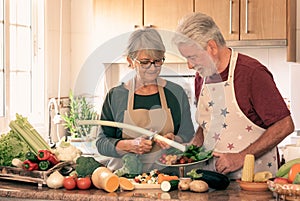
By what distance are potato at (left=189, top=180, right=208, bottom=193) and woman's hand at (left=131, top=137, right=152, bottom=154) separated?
282 mm

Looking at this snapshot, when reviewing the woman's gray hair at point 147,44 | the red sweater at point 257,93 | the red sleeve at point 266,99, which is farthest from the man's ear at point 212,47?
the woman's gray hair at point 147,44

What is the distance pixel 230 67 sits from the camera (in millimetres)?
3023

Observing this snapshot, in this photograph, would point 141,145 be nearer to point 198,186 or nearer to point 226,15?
point 198,186

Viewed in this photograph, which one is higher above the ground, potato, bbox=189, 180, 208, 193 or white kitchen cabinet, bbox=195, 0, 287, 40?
white kitchen cabinet, bbox=195, 0, 287, 40

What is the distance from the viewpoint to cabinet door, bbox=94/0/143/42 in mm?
5154

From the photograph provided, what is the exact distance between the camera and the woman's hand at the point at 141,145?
8.84ft

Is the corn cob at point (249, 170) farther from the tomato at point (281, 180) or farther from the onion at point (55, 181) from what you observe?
the onion at point (55, 181)

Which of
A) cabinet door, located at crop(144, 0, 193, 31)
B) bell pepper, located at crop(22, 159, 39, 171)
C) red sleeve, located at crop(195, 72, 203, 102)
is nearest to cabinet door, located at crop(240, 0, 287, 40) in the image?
cabinet door, located at crop(144, 0, 193, 31)

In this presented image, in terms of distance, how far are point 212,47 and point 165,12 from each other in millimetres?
2138

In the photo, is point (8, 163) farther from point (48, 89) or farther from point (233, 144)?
point (48, 89)

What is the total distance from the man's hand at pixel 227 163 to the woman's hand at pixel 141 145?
1.11ft

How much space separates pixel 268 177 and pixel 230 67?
64 cm

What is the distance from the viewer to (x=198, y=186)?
249 centimetres

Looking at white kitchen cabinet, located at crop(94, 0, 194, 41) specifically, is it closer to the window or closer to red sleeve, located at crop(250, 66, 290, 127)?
the window
